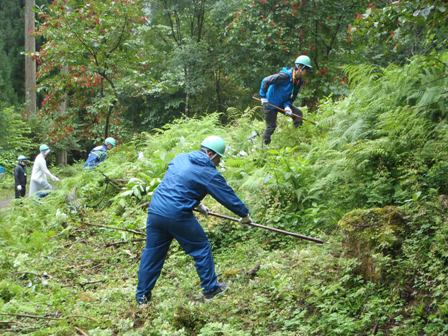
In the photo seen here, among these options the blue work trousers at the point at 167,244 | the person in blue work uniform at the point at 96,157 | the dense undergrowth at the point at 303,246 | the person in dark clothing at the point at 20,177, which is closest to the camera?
the dense undergrowth at the point at 303,246

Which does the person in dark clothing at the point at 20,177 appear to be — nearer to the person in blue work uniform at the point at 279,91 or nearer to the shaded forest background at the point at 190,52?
the shaded forest background at the point at 190,52

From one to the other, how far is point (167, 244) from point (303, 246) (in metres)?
1.83

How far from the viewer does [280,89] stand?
11047 mm

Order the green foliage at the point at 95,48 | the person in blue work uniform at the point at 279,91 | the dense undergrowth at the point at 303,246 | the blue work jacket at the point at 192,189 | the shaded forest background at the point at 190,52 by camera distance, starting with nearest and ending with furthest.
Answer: the dense undergrowth at the point at 303,246 → the blue work jacket at the point at 192,189 → the person in blue work uniform at the point at 279,91 → the green foliage at the point at 95,48 → the shaded forest background at the point at 190,52

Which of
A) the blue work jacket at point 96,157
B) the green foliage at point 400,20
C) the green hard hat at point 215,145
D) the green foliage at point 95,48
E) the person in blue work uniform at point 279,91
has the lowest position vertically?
the blue work jacket at point 96,157

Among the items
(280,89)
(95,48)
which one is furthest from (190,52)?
(280,89)

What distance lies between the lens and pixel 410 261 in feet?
18.3

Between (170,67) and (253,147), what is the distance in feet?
30.0

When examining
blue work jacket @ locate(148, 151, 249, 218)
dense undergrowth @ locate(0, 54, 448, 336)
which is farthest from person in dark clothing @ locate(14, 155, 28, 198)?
blue work jacket @ locate(148, 151, 249, 218)

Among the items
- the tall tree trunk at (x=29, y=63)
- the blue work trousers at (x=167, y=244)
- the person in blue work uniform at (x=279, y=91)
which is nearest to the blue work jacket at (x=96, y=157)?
the person in blue work uniform at (x=279, y=91)

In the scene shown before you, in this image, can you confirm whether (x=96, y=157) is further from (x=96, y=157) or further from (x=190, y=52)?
(x=190, y=52)

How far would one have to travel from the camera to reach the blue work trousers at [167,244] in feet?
21.5

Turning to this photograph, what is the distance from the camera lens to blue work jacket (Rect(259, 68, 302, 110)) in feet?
35.8

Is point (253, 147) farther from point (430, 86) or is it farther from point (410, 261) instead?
point (410, 261)
